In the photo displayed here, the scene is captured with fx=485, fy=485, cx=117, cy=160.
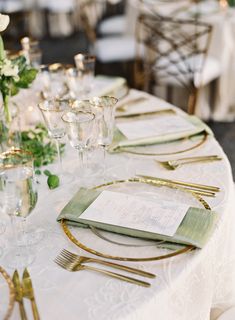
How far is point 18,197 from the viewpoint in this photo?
3.32ft

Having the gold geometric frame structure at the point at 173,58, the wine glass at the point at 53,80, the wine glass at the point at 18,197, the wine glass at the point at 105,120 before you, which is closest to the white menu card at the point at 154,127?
the wine glass at the point at 105,120

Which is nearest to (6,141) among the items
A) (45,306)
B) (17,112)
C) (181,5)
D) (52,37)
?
(17,112)

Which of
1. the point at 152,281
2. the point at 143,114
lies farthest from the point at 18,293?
the point at 143,114

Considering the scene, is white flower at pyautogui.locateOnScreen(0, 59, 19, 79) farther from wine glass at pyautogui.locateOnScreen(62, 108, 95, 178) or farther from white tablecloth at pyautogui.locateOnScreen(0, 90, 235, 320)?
white tablecloth at pyautogui.locateOnScreen(0, 90, 235, 320)

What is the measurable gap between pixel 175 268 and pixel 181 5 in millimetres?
3191

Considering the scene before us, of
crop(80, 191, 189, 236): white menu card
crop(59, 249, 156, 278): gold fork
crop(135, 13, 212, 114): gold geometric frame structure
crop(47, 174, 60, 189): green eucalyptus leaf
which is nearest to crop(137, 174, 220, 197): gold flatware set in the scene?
crop(80, 191, 189, 236): white menu card

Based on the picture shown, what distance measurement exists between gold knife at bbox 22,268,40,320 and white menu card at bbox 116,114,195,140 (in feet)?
2.30

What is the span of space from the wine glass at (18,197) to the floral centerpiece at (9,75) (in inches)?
14.6

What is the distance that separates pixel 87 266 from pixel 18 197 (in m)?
0.21

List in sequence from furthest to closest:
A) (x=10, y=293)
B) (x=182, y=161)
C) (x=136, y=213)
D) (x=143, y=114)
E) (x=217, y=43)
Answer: (x=217, y=43) → (x=143, y=114) → (x=182, y=161) → (x=136, y=213) → (x=10, y=293)

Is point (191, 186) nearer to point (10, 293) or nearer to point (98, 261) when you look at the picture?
point (98, 261)

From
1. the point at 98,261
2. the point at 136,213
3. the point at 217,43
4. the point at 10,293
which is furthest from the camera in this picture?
the point at 217,43

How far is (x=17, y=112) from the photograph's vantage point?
5.31 feet

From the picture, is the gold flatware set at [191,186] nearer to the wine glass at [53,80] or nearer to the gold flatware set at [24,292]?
the gold flatware set at [24,292]
